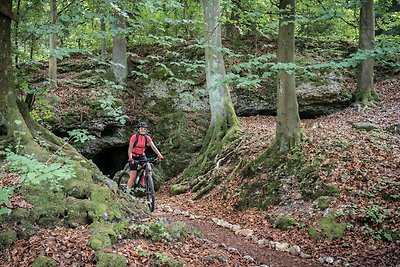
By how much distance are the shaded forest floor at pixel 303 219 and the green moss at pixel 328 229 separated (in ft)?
0.30

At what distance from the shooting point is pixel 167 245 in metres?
4.92

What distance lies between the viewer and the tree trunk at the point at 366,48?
42.5 feet

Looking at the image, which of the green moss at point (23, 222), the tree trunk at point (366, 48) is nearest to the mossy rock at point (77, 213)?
the green moss at point (23, 222)

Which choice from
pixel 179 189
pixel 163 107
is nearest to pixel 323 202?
pixel 179 189

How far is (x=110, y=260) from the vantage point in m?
4.02

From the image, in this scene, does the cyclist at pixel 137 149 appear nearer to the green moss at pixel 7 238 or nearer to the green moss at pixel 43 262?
the green moss at pixel 7 238

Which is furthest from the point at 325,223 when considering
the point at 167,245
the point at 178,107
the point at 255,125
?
the point at 178,107

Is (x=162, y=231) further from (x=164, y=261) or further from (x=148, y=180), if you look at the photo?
(x=148, y=180)

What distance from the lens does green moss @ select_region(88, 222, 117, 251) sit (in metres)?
4.27

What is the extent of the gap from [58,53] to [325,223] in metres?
5.56

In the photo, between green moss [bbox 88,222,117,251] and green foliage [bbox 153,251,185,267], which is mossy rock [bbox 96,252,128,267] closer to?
green moss [bbox 88,222,117,251]

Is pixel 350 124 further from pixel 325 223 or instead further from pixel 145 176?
pixel 145 176

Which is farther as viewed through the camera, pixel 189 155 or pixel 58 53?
pixel 189 155

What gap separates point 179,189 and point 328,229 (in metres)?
5.42
